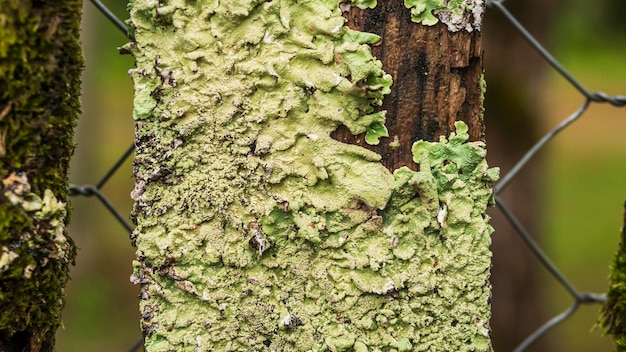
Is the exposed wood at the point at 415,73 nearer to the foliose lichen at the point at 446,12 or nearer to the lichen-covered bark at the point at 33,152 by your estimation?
the foliose lichen at the point at 446,12

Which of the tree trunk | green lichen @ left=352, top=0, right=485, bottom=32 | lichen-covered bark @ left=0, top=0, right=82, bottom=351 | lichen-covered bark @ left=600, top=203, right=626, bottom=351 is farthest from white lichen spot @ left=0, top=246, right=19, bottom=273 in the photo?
lichen-covered bark @ left=600, top=203, right=626, bottom=351

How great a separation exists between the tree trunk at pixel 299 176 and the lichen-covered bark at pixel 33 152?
0.22 feet

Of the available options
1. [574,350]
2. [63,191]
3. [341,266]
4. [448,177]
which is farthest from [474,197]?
[574,350]

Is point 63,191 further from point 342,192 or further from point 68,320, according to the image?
point 68,320

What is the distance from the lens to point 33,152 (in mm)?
567

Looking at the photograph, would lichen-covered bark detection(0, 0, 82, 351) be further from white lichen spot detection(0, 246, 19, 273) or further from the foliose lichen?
the foliose lichen

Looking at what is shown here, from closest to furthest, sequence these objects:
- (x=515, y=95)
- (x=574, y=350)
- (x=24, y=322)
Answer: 1. (x=24, y=322)
2. (x=515, y=95)
3. (x=574, y=350)

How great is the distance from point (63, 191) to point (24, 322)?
0.12 metres

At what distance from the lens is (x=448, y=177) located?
631 millimetres

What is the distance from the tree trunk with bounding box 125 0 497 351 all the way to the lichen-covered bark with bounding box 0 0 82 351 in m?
0.07

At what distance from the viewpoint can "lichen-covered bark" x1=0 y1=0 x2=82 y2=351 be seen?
54 centimetres

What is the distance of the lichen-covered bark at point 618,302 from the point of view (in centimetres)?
69

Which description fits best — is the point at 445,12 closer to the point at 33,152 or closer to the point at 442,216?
the point at 442,216

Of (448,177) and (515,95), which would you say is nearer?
(448,177)
